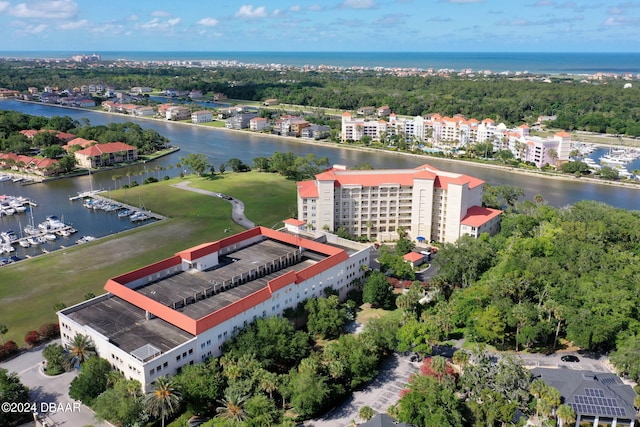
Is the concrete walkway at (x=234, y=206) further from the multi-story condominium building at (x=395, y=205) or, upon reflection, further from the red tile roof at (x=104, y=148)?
the red tile roof at (x=104, y=148)

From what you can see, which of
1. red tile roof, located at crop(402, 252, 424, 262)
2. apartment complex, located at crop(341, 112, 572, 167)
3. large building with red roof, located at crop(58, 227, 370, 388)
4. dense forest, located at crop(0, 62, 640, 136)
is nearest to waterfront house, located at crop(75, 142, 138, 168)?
apartment complex, located at crop(341, 112, 572, 167)

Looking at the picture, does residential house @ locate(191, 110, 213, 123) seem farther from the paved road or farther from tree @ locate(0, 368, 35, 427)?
tree @ locate(0, 368, 35, 427)

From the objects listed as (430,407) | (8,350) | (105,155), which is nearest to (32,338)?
(8,350)

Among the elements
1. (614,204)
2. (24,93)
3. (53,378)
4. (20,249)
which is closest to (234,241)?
(53,378)

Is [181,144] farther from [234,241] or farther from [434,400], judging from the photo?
[434,400]

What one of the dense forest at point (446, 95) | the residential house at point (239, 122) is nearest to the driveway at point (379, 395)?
the residential house at point (239, 122)

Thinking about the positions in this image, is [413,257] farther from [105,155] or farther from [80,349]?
[105,155]
